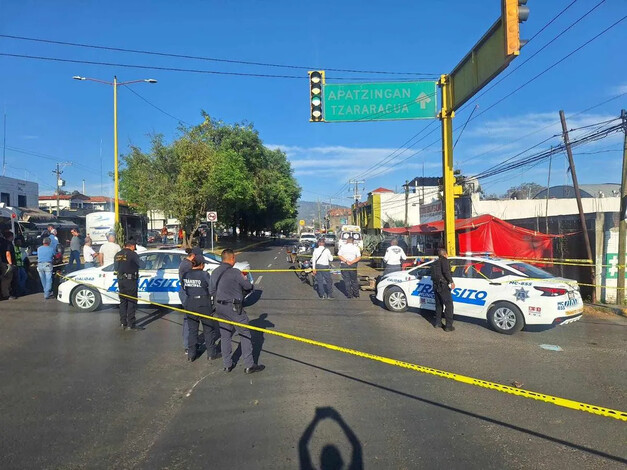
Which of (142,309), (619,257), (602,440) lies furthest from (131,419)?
(619,257)

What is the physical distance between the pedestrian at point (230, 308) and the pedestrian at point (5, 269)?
8.03 m

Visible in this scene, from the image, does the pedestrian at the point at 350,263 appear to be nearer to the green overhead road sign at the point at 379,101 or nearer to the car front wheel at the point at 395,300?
the car front wheel at the point at 395,300

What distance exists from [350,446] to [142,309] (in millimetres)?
7674

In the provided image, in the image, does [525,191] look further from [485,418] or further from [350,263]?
[485,418]

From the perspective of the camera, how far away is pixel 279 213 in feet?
190

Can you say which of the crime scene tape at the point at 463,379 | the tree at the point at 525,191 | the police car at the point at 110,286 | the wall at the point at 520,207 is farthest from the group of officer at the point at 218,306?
the tree at the point at 525,191

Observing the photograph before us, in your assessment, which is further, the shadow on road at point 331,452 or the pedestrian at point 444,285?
the pedestrian at point 444,285

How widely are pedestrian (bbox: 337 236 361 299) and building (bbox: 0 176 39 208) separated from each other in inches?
1591

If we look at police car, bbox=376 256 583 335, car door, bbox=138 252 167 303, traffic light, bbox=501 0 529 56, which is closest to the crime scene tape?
car door, bbox=138 252 167 303

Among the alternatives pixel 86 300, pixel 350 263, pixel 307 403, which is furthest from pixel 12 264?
pixel 307 403

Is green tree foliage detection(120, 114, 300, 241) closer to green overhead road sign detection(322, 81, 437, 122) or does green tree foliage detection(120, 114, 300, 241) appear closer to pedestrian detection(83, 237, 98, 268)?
pedestrian detection(83, 237, 98, 268)

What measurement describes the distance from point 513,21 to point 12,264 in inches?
479

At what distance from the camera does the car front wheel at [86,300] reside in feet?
33.2

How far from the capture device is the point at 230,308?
19.5 feet
